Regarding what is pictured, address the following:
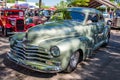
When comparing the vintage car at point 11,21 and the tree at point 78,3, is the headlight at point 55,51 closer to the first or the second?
the vintage car at point 11,21

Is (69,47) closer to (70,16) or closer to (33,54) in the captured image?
(33,54)

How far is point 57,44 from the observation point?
5.65 meters

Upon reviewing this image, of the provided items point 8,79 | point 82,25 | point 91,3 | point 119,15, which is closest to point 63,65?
point 8,79

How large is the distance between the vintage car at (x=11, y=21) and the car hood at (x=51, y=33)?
630 centimetres

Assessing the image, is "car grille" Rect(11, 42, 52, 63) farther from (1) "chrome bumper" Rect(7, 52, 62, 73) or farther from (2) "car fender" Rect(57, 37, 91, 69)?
(2) "car fender" Rect(57, 37, 91, 69)

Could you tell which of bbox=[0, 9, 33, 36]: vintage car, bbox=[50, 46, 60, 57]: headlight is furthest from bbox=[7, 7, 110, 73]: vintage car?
bbox=[0, 9, 33, 36]: vintage car

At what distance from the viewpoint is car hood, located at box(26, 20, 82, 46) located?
600 cm

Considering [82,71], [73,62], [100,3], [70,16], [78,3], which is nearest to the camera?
[73,62]

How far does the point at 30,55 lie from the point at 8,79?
0.81 metres

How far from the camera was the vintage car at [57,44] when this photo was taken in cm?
555

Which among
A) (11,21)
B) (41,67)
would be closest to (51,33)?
(41,67)

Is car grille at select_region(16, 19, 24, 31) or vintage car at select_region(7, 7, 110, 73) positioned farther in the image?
car grille at select_region(16, 19, 24, 31)

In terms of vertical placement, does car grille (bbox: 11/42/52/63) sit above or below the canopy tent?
below

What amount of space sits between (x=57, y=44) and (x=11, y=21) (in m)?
7.72
